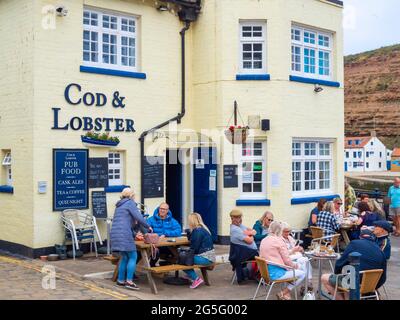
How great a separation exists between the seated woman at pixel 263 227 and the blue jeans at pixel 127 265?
2679 millimetres

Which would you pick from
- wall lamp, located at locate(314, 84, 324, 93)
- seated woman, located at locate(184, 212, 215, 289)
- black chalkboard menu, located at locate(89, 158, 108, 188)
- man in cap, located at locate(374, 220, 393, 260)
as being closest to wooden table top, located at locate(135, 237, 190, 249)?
seated woman, located at locate(184, 212, 215, 289)

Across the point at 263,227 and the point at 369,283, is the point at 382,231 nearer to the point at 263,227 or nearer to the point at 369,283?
the point at 369,283

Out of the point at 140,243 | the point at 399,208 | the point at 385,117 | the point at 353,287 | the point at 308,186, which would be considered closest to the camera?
the point at 353,287

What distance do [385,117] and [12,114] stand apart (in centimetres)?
13841

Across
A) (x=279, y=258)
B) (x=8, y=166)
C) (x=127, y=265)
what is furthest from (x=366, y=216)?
(x=8, y=166)

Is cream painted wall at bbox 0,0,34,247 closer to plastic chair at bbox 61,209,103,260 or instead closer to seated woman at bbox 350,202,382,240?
plastic chair at bbox 61,209,103,260

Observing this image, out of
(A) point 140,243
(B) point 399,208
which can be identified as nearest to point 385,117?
(B) point 399,208

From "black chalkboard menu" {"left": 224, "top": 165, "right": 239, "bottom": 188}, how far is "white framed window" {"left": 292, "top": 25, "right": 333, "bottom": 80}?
3.10 m

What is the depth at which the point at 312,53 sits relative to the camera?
1594 cm

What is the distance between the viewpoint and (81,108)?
12898 millimetres

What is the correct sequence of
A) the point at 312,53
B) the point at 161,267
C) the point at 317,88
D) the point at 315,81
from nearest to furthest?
1. the point at 161,267
2. the point at 317,88
3. the point at 315,81
4. the point at 312,53

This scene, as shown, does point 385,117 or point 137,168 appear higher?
point 385,117

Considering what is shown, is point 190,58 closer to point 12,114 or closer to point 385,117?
point 12,114

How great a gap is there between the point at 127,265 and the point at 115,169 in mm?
4451
